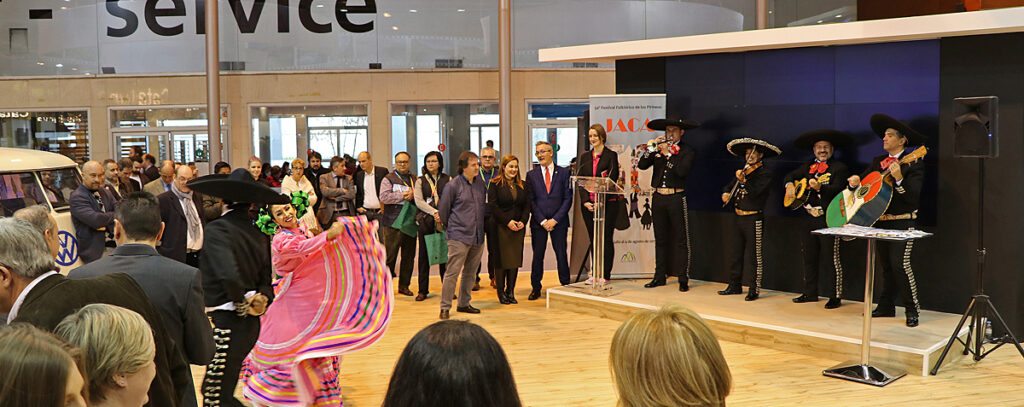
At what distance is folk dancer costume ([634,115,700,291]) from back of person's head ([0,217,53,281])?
6.20 m

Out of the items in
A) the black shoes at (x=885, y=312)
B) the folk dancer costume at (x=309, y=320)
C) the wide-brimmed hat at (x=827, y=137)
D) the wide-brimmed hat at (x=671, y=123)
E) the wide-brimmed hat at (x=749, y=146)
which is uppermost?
the wide-brimmed hat at (x=671, y=123)

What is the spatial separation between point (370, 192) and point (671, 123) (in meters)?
3.63

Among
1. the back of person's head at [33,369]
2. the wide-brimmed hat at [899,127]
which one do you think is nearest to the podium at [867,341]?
the wide-brimmed hat at [899,127]

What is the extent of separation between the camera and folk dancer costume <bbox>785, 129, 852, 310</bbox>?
740 centimetres

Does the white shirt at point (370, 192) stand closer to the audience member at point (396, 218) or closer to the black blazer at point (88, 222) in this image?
the audience member at point (396, 218)

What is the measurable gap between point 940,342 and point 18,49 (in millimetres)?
15659

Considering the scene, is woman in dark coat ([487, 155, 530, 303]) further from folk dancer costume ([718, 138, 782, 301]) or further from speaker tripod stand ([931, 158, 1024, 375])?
speaker tripod stand ([931, 158, 1024, 375])

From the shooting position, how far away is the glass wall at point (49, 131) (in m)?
15.6

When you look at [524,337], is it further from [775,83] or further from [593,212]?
[775,83]

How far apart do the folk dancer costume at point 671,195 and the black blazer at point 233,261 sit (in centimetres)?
479

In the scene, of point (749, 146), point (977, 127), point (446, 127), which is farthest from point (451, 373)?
point (446, 127)

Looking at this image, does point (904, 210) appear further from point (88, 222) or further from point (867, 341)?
point (88, 222)

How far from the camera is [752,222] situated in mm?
7820

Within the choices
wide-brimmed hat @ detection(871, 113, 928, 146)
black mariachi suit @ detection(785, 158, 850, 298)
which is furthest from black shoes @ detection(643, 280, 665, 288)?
wide-brimmed hat @ detection(871, 113, 928, 146)
